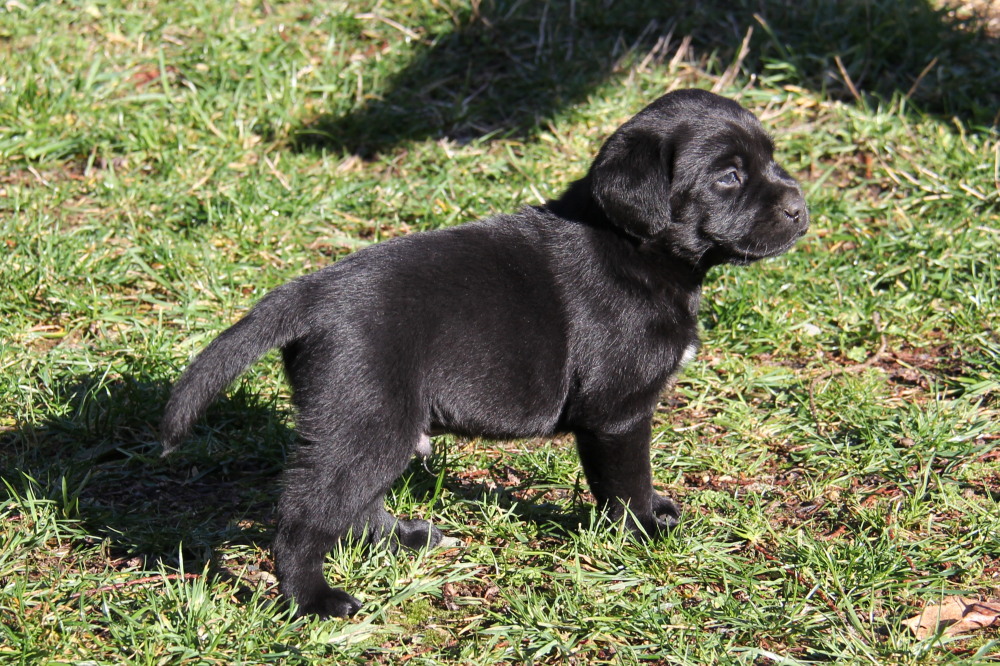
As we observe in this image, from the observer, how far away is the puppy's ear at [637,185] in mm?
3371

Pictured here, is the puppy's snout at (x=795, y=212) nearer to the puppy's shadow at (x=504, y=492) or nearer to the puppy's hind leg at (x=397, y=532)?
the puppy's shadow at (x=504, y=492)

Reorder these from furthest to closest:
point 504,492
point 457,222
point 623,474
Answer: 1. point 457,222
2. point 504,492
3. point 623,474

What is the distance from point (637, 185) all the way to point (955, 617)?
165cm

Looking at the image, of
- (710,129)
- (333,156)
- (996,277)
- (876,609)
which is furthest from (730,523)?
(333,156)

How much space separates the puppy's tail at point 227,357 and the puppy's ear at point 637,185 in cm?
105

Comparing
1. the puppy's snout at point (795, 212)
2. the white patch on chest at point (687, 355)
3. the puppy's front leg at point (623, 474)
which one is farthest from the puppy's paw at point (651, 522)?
the puppy's snout at point (795, 212)

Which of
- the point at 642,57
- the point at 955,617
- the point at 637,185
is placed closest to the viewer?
the point at 955,617

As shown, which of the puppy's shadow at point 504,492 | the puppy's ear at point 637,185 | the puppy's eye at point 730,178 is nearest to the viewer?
the puppy's ear at point 637,185

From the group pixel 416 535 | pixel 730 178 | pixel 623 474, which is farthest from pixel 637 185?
pixel 416 535

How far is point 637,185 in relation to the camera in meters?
3.37

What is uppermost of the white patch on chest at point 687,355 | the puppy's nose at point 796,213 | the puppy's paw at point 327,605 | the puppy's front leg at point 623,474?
the puppy's nose at point 796,213

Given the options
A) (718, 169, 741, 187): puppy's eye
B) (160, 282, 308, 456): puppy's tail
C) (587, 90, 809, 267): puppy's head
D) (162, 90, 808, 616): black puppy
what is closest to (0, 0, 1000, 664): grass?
(162, 90, 808, 616): black puppy

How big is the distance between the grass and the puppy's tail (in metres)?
0.55

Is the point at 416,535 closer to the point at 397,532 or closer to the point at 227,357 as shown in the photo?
the point at 397,532
